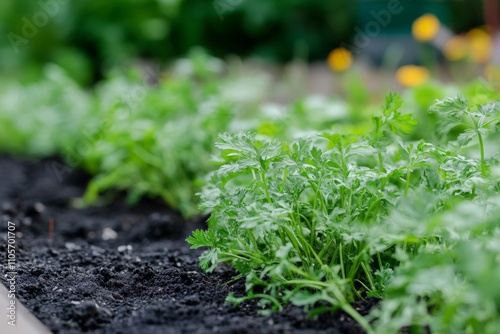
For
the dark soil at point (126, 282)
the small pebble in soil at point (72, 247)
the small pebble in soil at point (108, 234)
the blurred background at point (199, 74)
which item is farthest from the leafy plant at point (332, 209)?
the small pebble in soil at point (108, 234)

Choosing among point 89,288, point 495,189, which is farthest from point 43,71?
point 495,189

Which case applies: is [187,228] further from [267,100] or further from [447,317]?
[267,100]

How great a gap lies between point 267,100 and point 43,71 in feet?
10.6

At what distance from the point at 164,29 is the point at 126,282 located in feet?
18.8

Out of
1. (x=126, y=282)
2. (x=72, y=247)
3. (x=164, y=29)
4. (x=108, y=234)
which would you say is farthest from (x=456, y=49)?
(x=164, y=29)

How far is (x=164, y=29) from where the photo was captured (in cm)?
731

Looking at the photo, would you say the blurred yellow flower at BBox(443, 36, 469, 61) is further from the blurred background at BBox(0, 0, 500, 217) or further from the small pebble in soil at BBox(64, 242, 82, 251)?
the small pebble in soil at BBox(64, 242, 82, 251)

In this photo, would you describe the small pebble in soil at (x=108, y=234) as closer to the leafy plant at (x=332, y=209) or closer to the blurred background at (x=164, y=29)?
the leafy plant at (x=332, y=209)

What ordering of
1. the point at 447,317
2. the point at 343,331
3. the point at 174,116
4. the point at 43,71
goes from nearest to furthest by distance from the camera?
the point at 447,317, the point at 343,331, the point at 174,116, the point at 43,71

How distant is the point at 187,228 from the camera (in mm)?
2709

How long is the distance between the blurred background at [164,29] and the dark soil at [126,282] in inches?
169

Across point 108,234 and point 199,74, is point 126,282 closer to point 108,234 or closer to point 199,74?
point 108,234

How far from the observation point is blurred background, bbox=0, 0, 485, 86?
23.1 feet

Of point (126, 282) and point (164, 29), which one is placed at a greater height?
point (164, 29)
